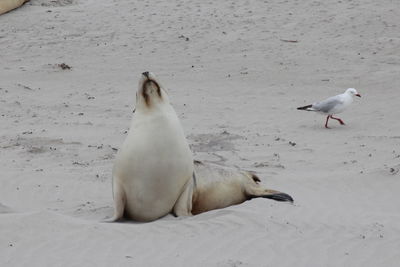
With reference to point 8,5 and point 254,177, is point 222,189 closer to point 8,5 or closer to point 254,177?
point 254,177

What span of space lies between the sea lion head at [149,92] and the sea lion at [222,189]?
1.94ft

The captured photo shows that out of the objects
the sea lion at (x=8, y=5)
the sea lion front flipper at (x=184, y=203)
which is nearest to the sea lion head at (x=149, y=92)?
the sea lion front flipper at (x=184, y=203)

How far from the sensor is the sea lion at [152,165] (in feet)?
14.7

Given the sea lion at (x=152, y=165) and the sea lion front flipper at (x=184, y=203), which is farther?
the sea lion front flipper at (x=184, y=203)

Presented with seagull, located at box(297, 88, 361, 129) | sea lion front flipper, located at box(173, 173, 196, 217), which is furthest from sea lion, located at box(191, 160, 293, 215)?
seagull, located at box(297, 88, 361, 129)

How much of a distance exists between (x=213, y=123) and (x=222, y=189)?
3.62m

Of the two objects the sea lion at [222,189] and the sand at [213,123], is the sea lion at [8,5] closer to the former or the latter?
the sand at [213,123]

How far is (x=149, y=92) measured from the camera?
460cm

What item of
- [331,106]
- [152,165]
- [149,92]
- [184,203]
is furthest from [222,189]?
[331,106]

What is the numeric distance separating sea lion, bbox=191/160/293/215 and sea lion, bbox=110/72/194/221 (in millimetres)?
215

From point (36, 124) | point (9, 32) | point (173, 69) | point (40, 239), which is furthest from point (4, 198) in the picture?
point (9, 32)

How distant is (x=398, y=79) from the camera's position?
35.0 ft

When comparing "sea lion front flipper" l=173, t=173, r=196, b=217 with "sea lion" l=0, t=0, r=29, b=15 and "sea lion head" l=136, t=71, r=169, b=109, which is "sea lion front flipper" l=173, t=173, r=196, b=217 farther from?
"sea lion" l=0, t=0, r=29, b=15

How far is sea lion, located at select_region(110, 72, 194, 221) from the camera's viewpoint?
4469 millimetres
